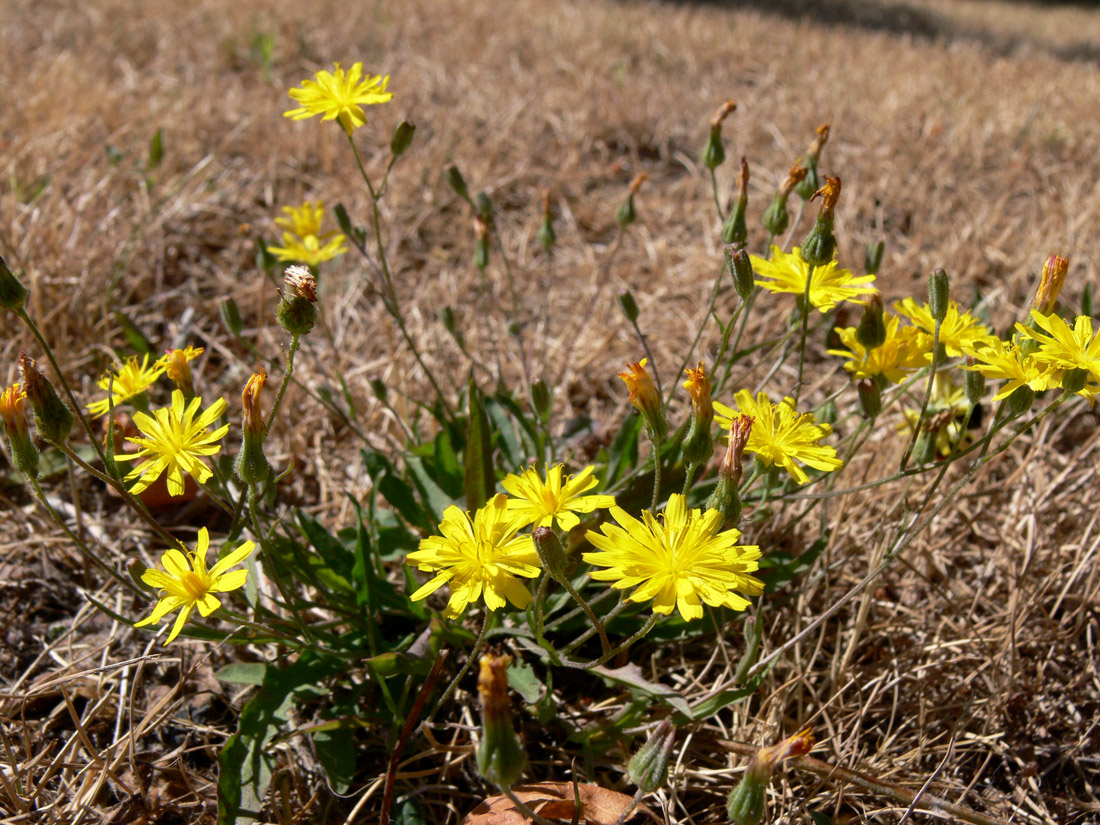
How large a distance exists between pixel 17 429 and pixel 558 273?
94.4 inches

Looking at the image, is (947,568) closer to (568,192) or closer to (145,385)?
(145,385)

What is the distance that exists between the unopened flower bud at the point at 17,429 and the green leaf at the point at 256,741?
2.13ft

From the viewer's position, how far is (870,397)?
68.3 inches

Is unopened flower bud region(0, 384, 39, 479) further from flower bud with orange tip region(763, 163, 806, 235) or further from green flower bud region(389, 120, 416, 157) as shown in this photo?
flower bud with orange tip region(763, 163, 806, 235)

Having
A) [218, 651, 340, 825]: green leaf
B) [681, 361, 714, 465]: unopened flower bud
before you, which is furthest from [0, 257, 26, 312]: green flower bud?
[681, 361, 714, 465]: unopened flower bud

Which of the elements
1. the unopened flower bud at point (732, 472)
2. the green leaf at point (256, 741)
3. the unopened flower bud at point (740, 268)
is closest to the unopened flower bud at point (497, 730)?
the unopened flower bud at point (732, 472)

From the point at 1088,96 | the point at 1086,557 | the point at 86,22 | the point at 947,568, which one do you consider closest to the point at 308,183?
the point at 86,22

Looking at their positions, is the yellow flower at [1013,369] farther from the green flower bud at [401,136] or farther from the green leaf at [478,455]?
the green flower bud at [401,136]

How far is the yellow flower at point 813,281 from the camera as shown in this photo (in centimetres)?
182

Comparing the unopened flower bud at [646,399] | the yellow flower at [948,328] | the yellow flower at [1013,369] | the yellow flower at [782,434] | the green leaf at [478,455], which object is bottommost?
the green leaf at [478,455]

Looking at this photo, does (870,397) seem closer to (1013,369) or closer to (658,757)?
(1013,369)

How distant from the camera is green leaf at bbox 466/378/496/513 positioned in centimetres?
197

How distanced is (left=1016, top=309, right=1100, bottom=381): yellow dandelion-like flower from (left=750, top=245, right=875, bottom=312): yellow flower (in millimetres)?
390

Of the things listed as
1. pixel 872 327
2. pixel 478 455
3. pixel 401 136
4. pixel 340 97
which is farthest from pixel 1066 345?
pixel 340 97
